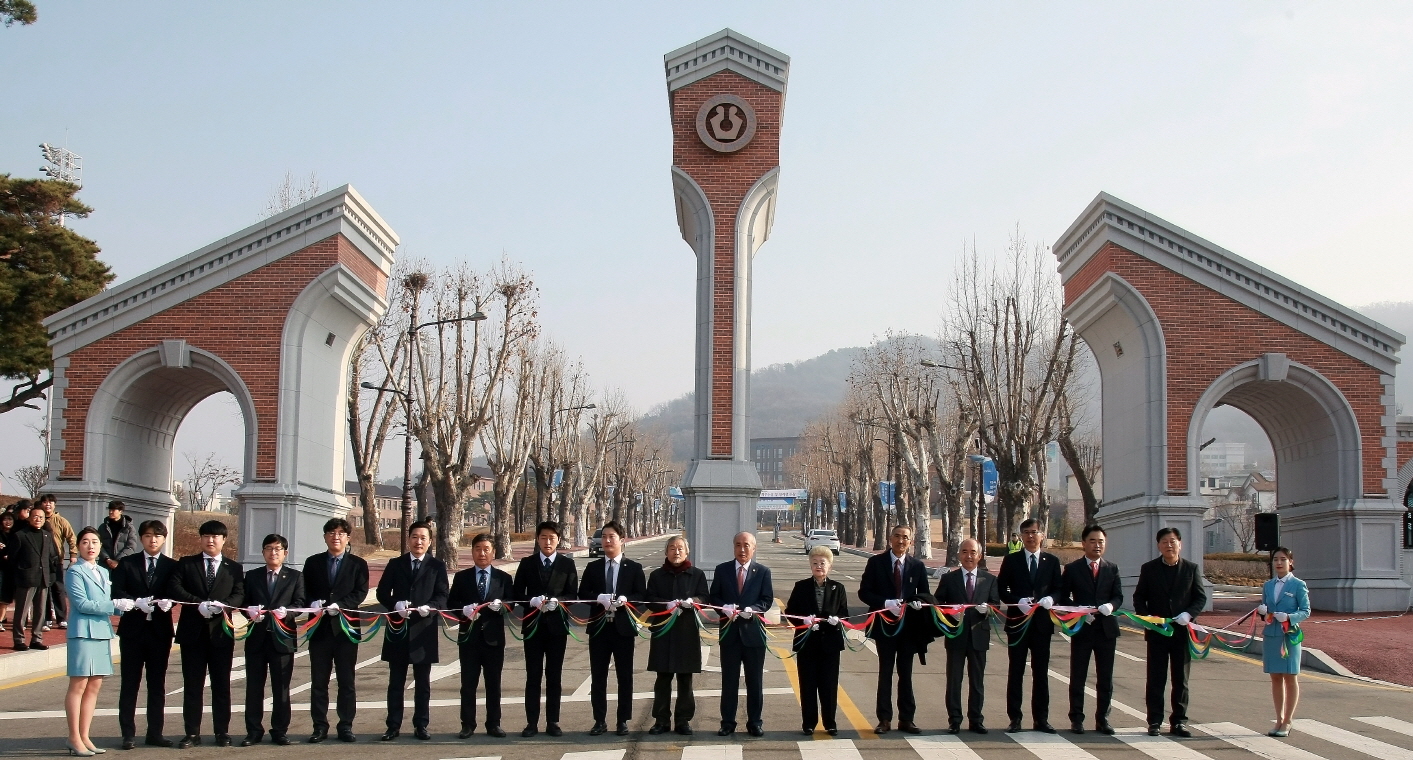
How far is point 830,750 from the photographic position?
966cm

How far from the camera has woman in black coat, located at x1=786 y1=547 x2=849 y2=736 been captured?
10422 millimetres

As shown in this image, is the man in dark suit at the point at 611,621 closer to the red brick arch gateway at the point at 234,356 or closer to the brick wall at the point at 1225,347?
the red brick arch gateway at the point at 234,356

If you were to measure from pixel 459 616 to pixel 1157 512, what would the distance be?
53.3 ft

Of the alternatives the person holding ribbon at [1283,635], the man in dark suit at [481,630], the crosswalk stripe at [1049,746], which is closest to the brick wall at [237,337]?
the man in dark suit at [481,630]

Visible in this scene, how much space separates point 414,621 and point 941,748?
170 inches

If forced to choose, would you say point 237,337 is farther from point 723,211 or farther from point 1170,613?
point 1170,613

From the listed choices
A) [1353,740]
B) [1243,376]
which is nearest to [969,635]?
[1353,740]

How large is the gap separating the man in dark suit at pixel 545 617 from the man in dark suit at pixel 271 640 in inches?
71.9

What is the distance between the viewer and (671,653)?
34.4 ft

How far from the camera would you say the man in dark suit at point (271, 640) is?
397 inches

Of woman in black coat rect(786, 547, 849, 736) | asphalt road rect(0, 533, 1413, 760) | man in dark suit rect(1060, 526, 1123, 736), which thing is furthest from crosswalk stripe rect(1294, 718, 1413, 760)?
woman in black coat rect(786, 547, 849, 736)

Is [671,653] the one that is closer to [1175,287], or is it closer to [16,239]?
[1175,287]

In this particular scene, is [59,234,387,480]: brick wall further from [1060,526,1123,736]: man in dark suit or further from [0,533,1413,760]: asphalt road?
[1060,526,1123,736]: man in dark suit

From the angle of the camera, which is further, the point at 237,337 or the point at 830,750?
the point at 237,337
